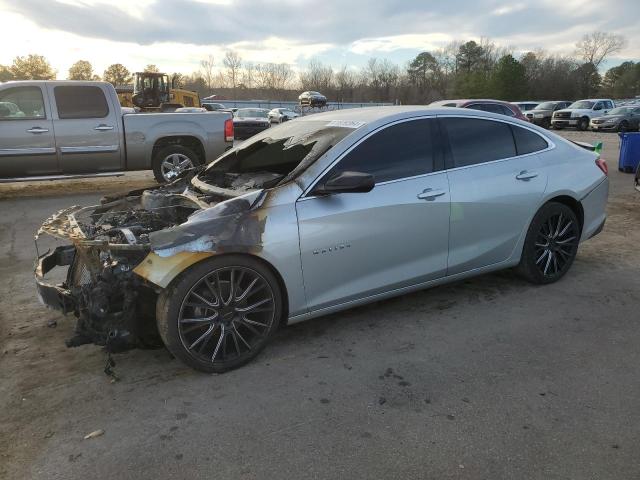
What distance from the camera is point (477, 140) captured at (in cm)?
427

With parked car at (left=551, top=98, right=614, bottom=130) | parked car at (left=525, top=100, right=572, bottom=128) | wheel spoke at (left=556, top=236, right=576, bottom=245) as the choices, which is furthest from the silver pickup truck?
parked car at (left=525, top=100, right=572, bottom=128)

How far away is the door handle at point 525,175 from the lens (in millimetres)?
4387

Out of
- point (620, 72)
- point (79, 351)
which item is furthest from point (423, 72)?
point (79, 351)

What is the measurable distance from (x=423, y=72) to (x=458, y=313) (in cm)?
9932

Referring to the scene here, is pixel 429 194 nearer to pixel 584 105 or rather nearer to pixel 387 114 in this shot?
pixel 387 114

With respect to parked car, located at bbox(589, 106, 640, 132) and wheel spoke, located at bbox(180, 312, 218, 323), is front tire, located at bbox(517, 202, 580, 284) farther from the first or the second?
parked car, located at bbox(589, 106, 640, 132)

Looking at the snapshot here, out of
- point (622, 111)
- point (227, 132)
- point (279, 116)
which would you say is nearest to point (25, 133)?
point (227, 132)

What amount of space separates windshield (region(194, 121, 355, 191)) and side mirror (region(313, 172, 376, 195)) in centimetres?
24

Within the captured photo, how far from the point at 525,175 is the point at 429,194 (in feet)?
3.63

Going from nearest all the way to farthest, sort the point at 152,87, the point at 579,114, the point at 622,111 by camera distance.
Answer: the point at 152,87
the point at 622,111
the point at 579,114

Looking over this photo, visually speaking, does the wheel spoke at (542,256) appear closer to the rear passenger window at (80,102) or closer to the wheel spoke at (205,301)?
the wheel spoke at (205,301)

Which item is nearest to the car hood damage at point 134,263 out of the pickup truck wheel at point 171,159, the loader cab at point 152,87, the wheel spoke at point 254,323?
the wheel spoke at point 254,323

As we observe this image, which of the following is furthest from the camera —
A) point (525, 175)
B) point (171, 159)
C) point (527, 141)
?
point (171, 159)

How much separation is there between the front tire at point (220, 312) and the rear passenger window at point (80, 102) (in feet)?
24.2
